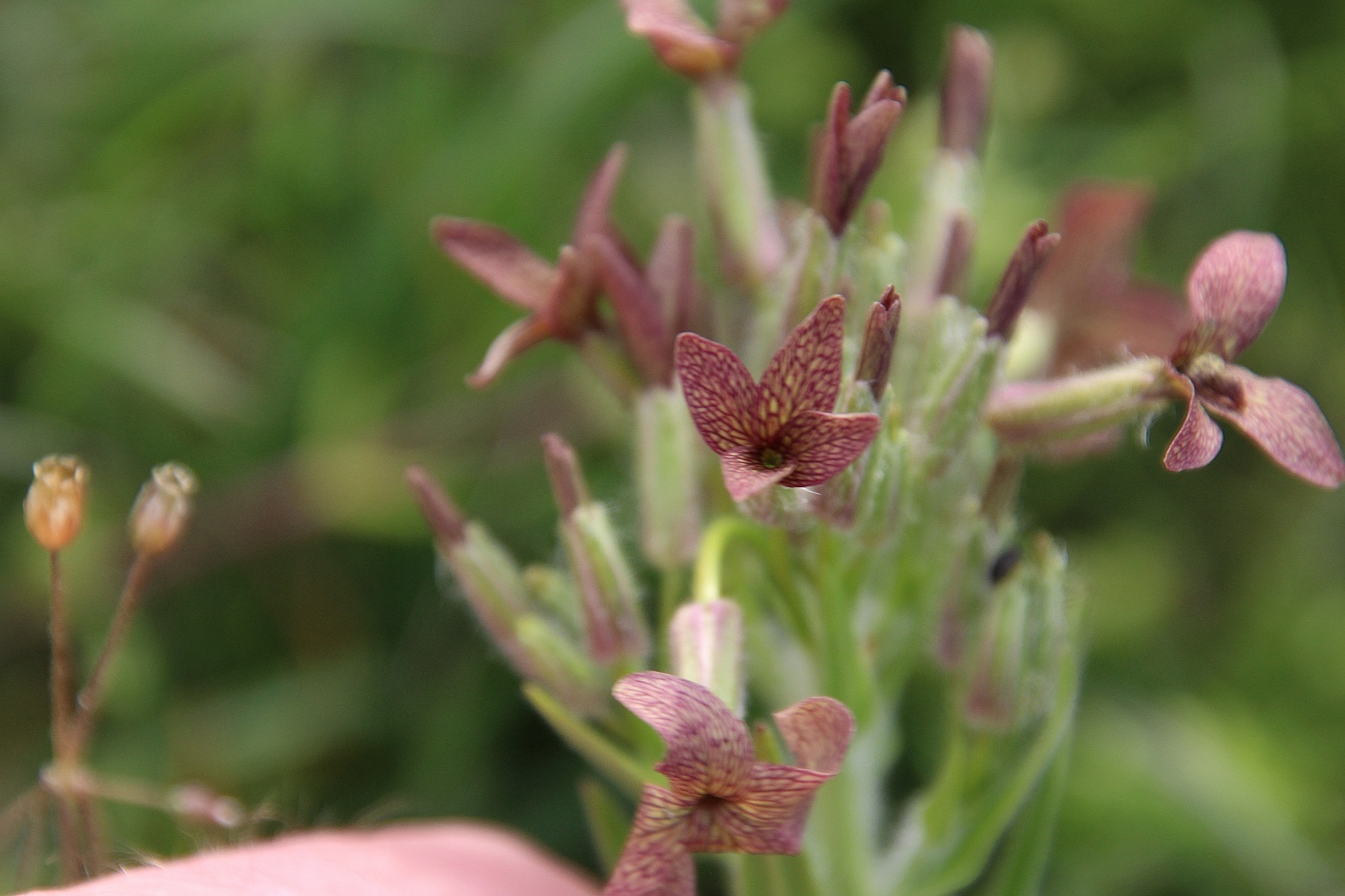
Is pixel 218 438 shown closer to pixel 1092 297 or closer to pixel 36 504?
pixel 36 504

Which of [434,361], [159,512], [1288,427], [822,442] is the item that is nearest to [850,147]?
[822,442]

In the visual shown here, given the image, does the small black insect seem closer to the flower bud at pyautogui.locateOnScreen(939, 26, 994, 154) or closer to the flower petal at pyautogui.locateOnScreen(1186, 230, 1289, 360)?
the flower petal at pyautogui.locateOnScreen(1186, 230, 1289, 360)

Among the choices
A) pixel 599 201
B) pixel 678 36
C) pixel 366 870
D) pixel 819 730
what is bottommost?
pixel 366 870

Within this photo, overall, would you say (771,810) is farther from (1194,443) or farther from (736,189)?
(736,189)

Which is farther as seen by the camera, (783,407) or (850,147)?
(850,147)

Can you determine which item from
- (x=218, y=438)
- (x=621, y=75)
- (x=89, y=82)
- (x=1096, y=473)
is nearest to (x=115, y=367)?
(x=218, y=438)

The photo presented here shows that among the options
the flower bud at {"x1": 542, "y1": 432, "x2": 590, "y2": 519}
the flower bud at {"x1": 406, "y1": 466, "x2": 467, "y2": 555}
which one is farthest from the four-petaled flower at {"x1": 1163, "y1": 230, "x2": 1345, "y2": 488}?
the flower bud at {"x1": 406, "y1": 466, "x2": 467, "y2": 555}
